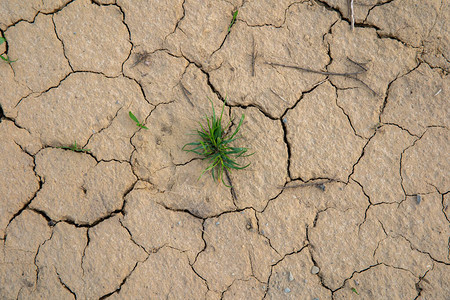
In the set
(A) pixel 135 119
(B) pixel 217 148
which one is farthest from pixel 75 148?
(B) pixel 217 148

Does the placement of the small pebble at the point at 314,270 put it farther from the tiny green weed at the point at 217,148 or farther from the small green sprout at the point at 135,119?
the small green sprout at the point at 135,119

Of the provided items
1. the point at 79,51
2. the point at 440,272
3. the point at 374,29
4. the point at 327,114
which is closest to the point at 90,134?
the point at 79,51

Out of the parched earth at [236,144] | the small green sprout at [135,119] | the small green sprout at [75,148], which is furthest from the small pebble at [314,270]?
the small green sprout at [75,148]

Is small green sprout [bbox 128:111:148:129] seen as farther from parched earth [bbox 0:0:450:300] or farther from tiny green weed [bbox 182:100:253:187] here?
tiny green weed [bbox 182:100:253:187]

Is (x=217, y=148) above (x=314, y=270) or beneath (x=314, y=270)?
above

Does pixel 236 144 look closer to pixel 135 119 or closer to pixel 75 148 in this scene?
Result: pixel 135 119

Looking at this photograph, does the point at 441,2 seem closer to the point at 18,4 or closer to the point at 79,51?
the point at 79,51
